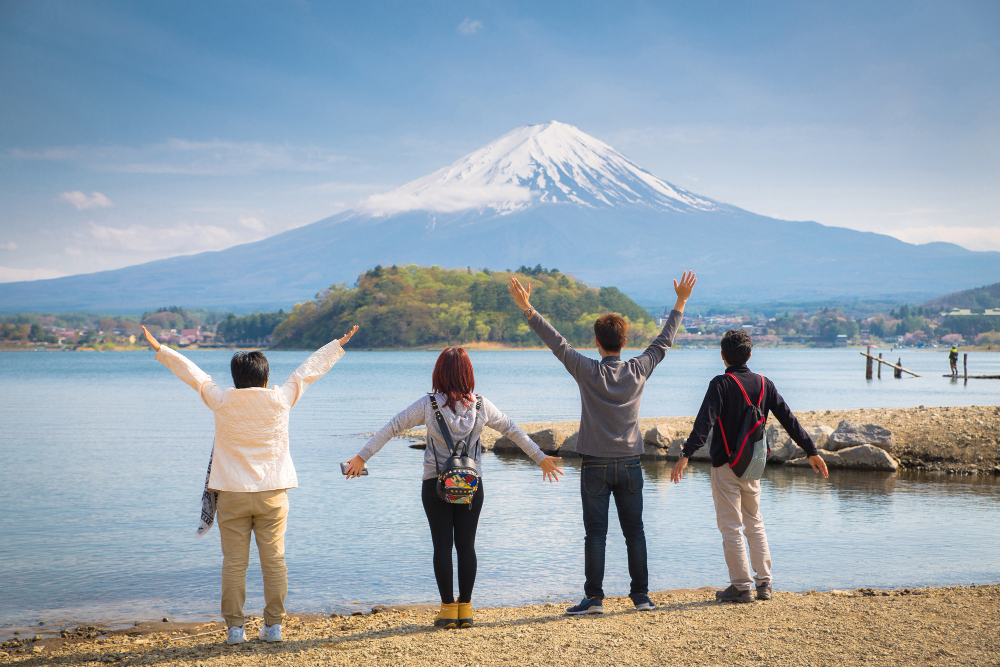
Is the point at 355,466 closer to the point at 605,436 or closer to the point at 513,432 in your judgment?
the point at 513,432

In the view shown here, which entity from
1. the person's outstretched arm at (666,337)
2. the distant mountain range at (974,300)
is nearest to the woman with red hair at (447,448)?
the person's outstretched arm at (666,337)

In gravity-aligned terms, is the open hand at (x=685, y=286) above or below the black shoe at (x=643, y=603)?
above

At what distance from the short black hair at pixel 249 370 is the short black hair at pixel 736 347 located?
9.62 feet

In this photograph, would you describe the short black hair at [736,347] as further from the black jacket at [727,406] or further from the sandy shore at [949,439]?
the sandy shore at [949,439]

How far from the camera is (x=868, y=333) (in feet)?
522

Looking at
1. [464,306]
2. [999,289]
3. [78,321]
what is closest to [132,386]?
[464,306]

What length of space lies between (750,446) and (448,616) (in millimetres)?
2156

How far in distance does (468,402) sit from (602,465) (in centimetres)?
95

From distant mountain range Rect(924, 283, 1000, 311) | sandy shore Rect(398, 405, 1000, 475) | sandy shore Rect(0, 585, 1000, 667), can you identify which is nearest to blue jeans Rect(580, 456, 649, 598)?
sandy shore Rect(0, 585, 1000, 667)

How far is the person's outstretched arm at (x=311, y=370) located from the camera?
483cm

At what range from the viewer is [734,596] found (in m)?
5.40

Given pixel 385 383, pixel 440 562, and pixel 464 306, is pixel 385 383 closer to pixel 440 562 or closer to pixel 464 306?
pixel 440 562

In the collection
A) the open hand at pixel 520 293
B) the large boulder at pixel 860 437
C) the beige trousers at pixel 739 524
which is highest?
the open hand at pixel 520 293

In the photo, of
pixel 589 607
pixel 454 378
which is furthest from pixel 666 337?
pixel 589 607
